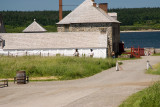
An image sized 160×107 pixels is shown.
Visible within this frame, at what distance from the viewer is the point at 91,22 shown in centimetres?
5603

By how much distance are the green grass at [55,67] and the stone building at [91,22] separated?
1798 cm

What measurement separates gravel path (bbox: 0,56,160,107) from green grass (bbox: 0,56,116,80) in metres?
1.77

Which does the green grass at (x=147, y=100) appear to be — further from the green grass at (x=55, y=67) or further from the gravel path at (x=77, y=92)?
the green grass at (x=55, y=67)

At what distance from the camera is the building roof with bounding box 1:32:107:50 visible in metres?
51.6

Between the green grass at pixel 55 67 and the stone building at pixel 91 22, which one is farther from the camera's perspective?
the stone building at pixel 91 22

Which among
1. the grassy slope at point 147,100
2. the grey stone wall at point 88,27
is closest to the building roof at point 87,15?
the grey stone wall at point 88,27

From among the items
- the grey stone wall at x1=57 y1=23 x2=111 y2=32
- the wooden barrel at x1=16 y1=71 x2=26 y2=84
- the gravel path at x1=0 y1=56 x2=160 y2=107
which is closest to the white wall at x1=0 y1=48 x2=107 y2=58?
the grey stone wall at x1=57 y1=23 x2=111 y2=32

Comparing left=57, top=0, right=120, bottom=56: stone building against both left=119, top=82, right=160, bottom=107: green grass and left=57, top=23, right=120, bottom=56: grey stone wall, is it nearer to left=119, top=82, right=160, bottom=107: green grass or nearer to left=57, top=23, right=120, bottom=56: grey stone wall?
left=57, top=23, right=120, bottom=56: grey stone wall

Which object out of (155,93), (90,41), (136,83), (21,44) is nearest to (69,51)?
(90,41)

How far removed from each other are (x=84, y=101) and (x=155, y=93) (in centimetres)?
375

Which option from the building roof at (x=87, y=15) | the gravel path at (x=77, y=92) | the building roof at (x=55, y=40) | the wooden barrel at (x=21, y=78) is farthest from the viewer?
the building roof at (x=87, y=15)

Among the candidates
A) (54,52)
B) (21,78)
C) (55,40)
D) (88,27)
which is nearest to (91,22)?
(88,27)

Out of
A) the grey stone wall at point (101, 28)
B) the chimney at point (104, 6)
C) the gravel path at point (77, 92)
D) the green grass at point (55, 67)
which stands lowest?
the gravel path at point (77, 92)

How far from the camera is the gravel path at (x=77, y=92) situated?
19188 mm
